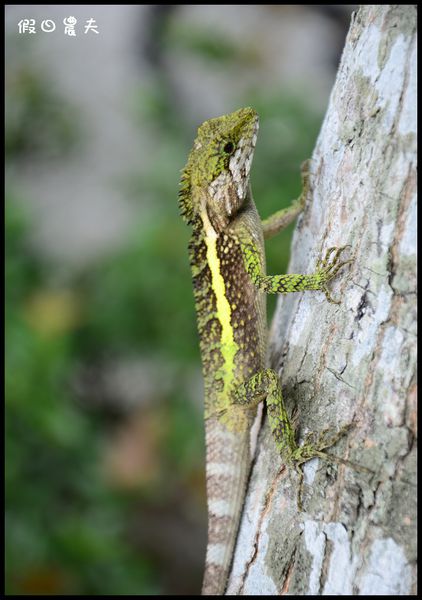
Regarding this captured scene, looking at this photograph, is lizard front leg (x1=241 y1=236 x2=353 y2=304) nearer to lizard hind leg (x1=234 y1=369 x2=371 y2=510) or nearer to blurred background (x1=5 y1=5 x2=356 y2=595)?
lizard hind leg (x1=234 y1=369 x2=371 y2=510)

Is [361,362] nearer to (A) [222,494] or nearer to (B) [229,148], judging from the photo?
(A) [222,494]

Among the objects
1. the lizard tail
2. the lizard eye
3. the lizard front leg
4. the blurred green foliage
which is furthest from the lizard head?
the lizard tail

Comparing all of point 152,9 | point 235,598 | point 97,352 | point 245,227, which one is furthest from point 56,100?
point 235,598

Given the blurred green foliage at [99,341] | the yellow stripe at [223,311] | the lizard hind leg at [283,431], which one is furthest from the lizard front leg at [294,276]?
the blurred green foliage at [99,341]

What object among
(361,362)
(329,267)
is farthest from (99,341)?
(361,362)

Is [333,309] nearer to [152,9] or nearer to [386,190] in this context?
[386,190]

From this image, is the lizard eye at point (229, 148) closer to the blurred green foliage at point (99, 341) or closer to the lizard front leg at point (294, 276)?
the lizard front leg at point (294, 276)
